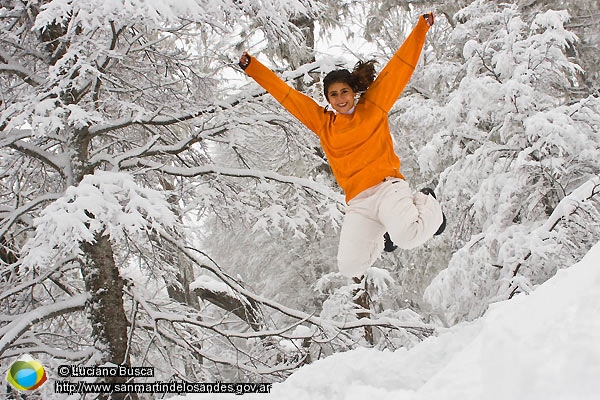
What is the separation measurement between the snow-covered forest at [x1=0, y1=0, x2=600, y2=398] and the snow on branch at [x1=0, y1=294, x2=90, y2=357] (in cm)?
1

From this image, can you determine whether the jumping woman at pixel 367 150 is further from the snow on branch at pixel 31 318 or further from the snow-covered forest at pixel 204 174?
the snow on branch at pixel 31 318

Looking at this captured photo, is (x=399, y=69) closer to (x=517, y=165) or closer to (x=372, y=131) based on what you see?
(x=372, y=131)

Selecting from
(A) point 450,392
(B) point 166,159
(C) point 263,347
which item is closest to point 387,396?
(A) point 450,392

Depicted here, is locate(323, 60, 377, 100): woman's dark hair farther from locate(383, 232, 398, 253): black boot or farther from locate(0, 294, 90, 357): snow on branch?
locate(0, 294, 90, 357): snow on branch

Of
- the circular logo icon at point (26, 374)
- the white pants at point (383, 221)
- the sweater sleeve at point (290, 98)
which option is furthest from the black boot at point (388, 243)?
the circular logo icon at point (26, 374)

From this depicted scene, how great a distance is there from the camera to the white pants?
328 centimetres

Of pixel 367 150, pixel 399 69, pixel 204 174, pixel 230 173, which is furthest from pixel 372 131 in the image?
pixel 204 174

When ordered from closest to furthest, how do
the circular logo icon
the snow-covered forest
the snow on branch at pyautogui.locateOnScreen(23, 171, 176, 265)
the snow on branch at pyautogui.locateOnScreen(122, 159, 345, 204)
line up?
1. the snow on branch at pyautogui.locateOnScreen(23, 171, 176, 265)
2. the snow-covered forest
3. the circular logo icon
4. the snow on branch at pyautogui.locateOnScreen(122, 159, 345, 204)

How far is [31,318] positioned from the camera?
4285 millimetres

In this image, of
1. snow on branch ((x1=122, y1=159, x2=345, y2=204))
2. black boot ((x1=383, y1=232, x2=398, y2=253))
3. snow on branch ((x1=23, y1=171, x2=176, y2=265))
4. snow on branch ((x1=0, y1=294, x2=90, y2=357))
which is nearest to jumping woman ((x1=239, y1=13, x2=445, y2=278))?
black boot ((x1=383, y1=232, x2=398, y2=253))

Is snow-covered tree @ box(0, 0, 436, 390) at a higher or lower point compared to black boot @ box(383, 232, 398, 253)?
higher

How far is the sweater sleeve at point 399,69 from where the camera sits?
3.49m

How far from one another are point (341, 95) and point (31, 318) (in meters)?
3.17

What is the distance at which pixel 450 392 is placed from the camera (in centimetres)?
158
